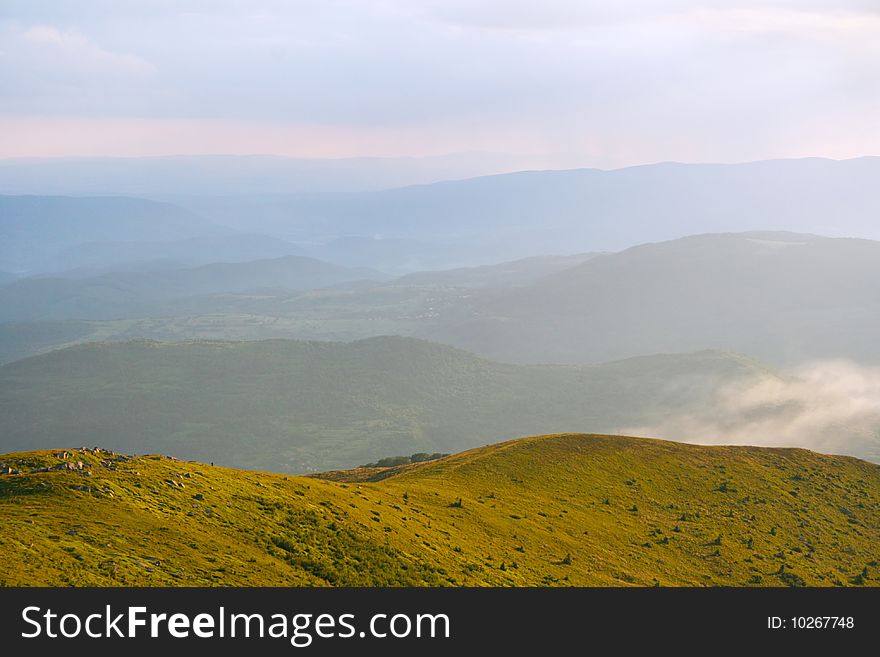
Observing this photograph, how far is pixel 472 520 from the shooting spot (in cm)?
5550

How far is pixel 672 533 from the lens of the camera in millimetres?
61781

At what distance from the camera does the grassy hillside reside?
107 ft

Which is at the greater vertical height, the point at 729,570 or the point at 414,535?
the point at 414,535

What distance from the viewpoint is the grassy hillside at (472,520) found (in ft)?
107
